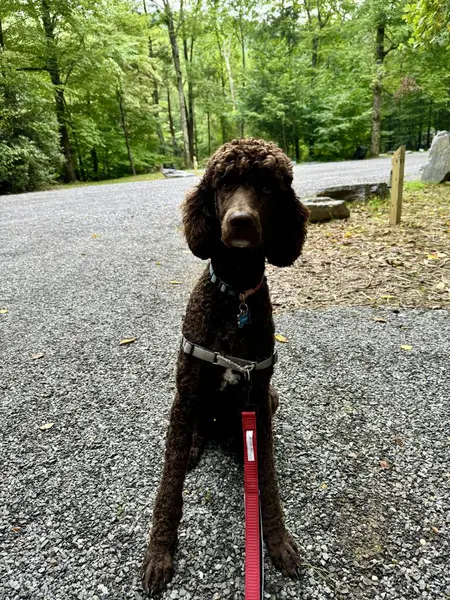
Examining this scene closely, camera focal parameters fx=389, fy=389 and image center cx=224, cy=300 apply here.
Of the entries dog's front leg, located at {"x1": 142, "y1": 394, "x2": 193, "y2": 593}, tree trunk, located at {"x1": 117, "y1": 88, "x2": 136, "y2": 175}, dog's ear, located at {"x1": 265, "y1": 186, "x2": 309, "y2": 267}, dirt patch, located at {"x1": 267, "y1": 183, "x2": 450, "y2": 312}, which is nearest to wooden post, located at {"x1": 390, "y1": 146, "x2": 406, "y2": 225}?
dirt patch, located at {"x1": 267, "y1": 183, "x2": 450, "y2": 312}

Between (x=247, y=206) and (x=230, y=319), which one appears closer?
(x=247, y=206)

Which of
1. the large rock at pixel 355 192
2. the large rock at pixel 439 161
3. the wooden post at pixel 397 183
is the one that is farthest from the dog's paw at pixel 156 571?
the large rock at pixel 439 161

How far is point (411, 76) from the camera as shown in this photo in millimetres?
17812

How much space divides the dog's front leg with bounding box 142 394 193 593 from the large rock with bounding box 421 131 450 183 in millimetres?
10853

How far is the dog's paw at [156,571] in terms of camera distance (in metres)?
1.49

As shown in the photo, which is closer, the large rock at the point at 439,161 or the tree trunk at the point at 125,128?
the large rock at the point at 439,161

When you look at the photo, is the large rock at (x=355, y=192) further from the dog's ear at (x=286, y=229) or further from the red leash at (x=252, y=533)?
the red leash at (x=252, y=533)

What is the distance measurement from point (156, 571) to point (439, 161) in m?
11.5

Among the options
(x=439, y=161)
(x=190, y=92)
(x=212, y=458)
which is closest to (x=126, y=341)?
(x=212, y=458)

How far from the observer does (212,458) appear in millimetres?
2096

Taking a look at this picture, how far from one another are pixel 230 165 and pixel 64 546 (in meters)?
1.70

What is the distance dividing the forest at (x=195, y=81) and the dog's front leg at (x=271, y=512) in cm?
1252

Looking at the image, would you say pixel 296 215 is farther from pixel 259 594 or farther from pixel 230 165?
pixel 259 594

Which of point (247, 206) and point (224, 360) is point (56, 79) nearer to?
point (247, 206)
